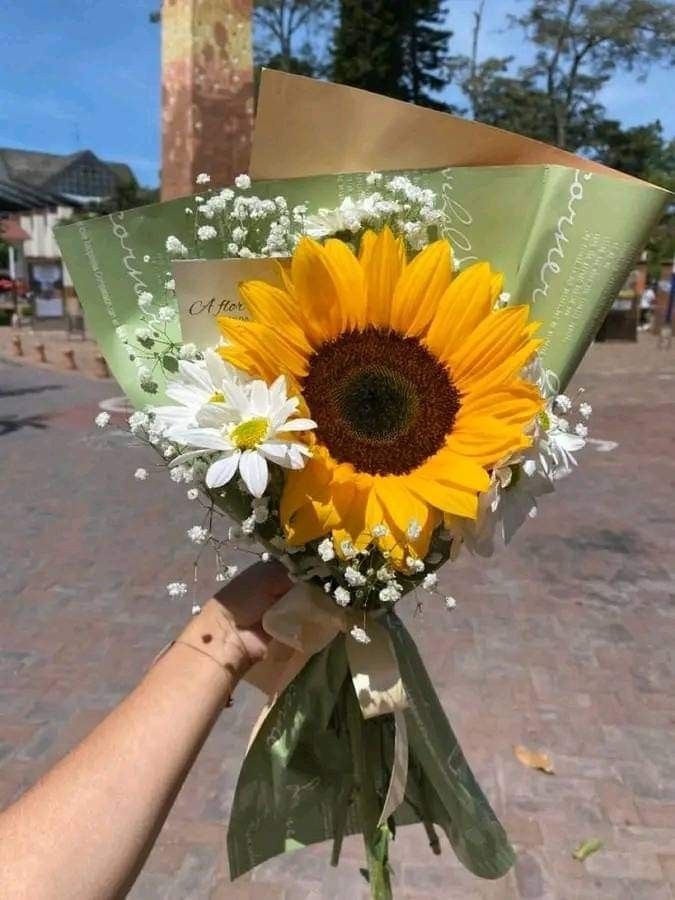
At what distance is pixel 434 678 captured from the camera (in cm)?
425

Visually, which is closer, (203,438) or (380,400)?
(203,438)

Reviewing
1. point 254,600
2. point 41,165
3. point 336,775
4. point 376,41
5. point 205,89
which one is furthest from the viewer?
point 41,165

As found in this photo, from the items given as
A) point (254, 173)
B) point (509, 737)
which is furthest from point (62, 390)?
point (254, 173)

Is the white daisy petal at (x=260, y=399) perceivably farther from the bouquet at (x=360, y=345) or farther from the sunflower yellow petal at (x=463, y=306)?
the sunflower yellow petal at (x=463, y=306)

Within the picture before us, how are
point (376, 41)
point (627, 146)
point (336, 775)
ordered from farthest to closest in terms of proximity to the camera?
point (627, 146)
point (376, 41)
point (336, 775)

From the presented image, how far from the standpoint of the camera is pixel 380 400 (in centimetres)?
133

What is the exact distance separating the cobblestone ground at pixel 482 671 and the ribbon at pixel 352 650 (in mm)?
806

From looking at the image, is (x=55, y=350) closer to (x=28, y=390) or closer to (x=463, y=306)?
(x=28, y=390)

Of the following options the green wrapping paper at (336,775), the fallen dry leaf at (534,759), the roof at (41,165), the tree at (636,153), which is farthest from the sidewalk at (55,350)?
the roof at (41,165)

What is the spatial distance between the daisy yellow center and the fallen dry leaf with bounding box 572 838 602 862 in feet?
8.11

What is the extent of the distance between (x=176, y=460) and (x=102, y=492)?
6.80 meters

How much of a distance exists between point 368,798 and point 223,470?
0.76 metres

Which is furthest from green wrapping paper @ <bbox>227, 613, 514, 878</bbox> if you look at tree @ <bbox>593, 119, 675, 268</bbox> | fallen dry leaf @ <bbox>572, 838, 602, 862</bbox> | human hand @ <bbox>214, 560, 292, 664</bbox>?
tree @ <bbox>593, 119, 675, 268</bbox>

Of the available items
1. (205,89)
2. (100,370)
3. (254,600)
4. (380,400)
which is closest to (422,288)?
(380,400)
